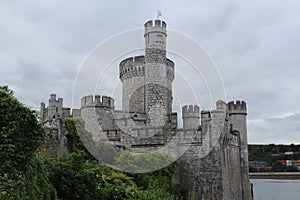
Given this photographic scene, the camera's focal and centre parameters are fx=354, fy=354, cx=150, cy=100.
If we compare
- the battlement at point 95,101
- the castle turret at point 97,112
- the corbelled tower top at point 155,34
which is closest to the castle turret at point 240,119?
the corbelled tower top at point 155,34

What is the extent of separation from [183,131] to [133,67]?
959 cm

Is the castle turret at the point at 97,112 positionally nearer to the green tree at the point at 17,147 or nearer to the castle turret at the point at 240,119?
the castle turret at the point at 240,119

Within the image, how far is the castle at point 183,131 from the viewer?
1702 cm

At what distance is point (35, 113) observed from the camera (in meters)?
8.65

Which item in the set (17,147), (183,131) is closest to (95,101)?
(183,131)

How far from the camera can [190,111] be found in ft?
64.2

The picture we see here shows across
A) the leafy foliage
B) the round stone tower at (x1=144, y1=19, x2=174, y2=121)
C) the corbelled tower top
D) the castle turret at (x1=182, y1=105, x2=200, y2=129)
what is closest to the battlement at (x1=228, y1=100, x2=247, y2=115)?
the castle turret at (x1=182, y1=105, x2=200, y2=129)

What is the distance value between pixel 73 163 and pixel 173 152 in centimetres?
655

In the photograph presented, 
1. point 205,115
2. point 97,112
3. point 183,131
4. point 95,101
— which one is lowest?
point 183,131

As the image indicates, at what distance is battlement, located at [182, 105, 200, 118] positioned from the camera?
19384 millimetres

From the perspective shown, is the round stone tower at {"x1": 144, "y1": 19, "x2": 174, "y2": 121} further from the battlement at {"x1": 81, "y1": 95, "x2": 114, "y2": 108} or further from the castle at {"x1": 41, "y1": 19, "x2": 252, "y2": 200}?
the battlement at {"x1": 81, "y1": 95, "x2": 114, "y2": 108}

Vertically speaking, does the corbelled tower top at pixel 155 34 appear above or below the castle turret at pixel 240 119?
above

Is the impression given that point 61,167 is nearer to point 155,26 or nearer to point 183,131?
point 183,131

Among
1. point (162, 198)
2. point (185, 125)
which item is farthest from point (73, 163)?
point (185, 125)
